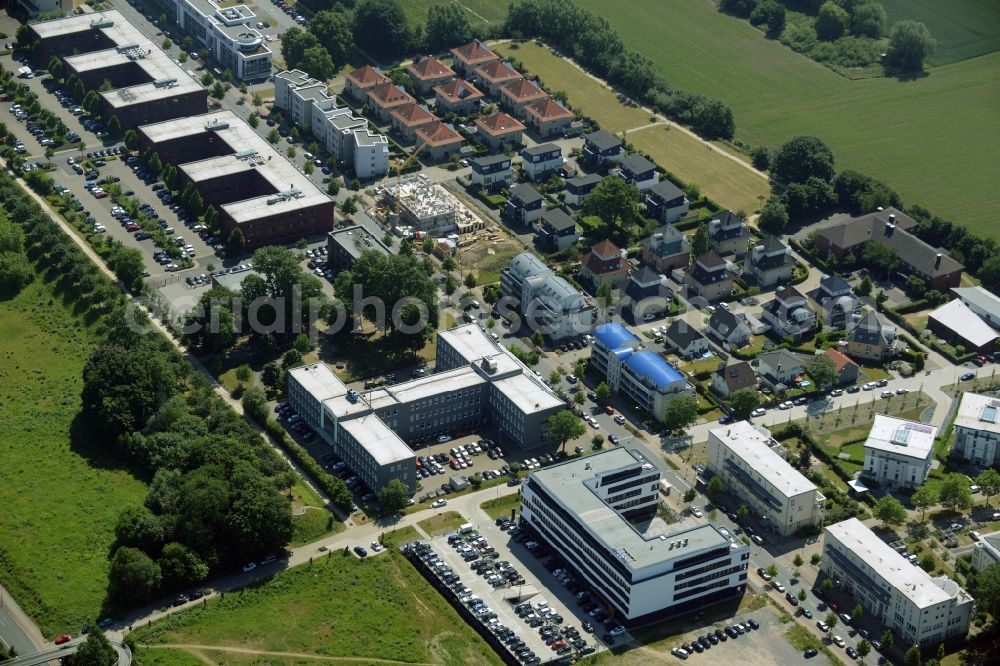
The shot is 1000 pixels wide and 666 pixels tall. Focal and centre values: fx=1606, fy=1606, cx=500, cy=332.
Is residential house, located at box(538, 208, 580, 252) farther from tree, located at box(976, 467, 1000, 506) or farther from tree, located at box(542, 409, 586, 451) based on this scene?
tree, located at box(976, 467, 1000, 506)

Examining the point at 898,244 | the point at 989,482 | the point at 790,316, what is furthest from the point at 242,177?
the point at 989,482

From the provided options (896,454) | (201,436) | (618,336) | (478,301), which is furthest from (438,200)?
(896,454)

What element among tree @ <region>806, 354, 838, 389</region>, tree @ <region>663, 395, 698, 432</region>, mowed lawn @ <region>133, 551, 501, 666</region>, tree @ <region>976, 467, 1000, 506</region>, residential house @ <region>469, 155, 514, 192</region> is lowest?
mowed lawn @ <region>133, 551, 501, 666</region>

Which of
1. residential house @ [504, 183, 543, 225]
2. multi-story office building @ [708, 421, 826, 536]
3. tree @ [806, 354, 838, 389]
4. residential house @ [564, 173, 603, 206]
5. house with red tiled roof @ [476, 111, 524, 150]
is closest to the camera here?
multi-story office building @ [708, 421, 826, 536]

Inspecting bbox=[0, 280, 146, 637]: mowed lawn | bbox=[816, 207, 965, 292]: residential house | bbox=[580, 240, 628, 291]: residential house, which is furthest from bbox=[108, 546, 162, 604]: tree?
bbox=[816, 207, 965, 292]: residential house

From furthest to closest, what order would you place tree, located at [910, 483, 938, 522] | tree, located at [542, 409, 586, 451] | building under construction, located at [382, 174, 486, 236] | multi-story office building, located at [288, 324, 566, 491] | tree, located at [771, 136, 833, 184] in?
tree, located at [771, 136, 833, 184], building under construction, located at [382, 174, 486, 236], tree, located at [542, 409, 586, 451], multi-story office building, located at [288, 324, 566, 491], tree, located at [910, 483, 938, 522]

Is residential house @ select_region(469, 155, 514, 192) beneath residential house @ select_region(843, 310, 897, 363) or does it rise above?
beneath

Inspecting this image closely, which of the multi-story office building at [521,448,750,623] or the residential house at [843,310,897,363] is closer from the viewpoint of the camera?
the multi-story office building at [521,448,750,623]
